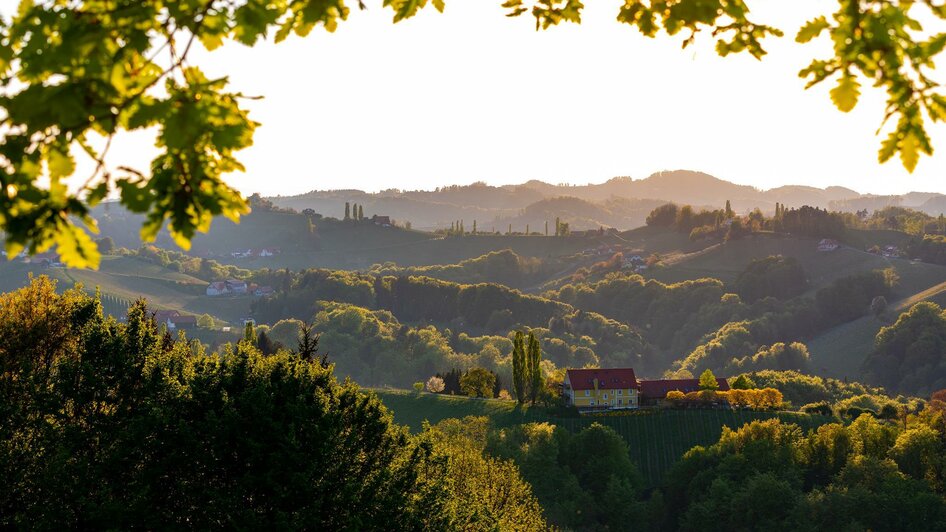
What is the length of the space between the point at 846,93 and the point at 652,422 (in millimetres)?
87171

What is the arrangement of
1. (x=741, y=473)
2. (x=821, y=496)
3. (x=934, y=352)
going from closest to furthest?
1. (x=821, y=496)
2. (x=741, y=473)
3. (x=934, y=352)

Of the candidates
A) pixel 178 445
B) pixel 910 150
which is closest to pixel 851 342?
pixel 178 445

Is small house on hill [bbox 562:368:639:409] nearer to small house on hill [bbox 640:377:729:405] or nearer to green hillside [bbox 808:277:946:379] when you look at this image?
small house on hill [bbox 640:377:729:405]

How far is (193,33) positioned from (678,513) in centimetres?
6817

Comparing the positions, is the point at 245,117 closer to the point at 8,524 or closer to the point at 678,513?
the point at 8,524

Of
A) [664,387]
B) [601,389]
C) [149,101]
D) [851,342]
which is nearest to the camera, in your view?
[149,101]

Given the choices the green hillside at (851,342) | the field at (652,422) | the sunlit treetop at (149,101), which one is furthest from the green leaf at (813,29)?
the green hillside at (851,342)

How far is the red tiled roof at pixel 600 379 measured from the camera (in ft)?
339

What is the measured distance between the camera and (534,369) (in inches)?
3814

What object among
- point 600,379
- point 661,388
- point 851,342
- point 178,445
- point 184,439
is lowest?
point 851,342

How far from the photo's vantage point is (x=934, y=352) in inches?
5965

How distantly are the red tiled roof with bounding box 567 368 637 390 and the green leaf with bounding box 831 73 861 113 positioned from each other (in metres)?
97.7

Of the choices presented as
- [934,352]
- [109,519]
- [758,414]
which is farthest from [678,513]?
[934,352]

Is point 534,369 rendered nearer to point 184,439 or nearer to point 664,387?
point 664,387
